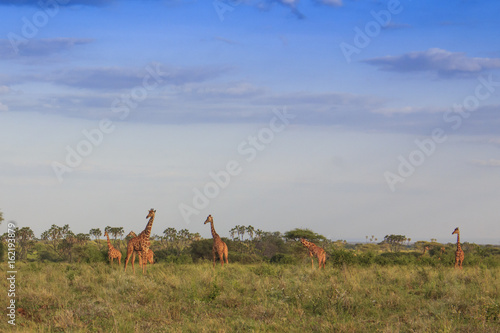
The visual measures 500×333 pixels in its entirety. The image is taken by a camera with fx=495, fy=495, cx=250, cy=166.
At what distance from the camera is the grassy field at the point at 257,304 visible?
1061cm

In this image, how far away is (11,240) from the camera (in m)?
14.2

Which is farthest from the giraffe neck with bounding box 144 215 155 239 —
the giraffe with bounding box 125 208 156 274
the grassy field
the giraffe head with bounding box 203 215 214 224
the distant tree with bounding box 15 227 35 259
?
the distant tree with bounding box 15 227 35 259

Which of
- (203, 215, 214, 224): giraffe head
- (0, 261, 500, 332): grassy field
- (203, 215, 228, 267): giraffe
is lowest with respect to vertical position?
(0, 261, 500, 332): grassy field

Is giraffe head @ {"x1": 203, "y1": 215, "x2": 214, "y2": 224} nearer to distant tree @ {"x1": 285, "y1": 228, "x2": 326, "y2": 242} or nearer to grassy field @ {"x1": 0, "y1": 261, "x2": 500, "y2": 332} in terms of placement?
grassy field @ {"x1": 0, "y1": 261, "x2": 500, "y2": 332}

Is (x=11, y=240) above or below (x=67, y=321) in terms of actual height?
above

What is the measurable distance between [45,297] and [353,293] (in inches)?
332

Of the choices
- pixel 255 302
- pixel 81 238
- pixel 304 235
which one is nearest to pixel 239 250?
pixel 304 235

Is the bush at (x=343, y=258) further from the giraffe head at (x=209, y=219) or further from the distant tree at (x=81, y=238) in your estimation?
the distant tree at (x=81, y=238)

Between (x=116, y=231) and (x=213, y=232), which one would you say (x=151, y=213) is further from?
(x=116, y=231)

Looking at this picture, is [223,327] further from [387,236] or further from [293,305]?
[387,236]

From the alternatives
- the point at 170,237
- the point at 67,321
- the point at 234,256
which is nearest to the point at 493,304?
the point at 67,321

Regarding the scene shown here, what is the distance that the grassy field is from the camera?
10.6 m

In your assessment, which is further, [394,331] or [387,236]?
[387,236]

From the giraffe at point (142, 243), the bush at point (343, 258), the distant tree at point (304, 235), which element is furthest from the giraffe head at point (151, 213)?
the distant tree at point (304, 235)
